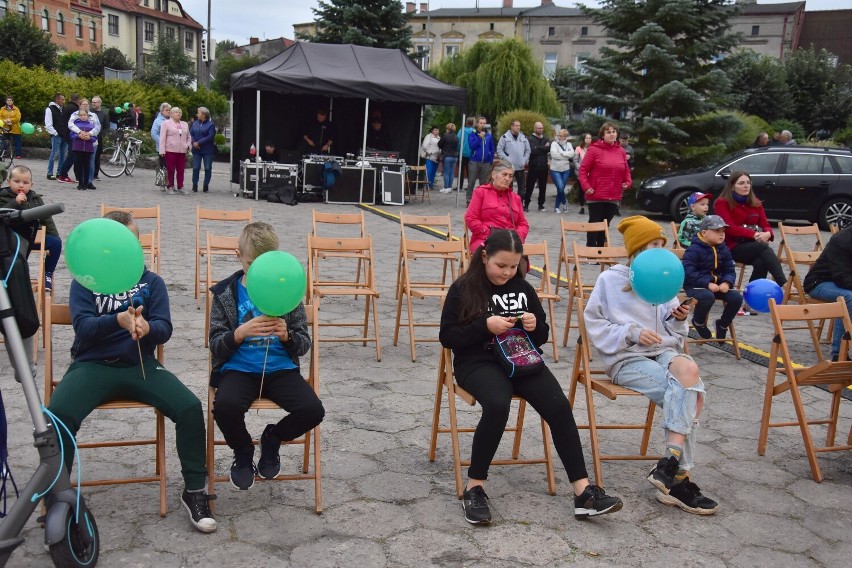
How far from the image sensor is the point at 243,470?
3.79 m

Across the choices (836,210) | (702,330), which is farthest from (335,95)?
(702,330)

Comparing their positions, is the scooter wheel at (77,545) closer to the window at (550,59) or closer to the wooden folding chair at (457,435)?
the wooden folding chair at (457,435)

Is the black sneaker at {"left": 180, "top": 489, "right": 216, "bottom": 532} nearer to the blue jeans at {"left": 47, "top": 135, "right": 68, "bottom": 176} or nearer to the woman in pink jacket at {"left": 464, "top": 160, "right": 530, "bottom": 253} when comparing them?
the woman in pink jacket at {"left": 464, "top": 160, "right": 530, "bottom": 253}

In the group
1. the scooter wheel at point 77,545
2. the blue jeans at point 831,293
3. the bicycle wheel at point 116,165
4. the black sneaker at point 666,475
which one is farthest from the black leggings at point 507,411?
the bicycle wheel at point 116,165

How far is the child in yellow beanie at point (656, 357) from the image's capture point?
13.2 ft

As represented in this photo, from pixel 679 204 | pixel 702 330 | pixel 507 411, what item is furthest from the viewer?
pixel 679 204

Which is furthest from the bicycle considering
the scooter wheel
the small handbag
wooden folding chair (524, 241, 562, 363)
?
the scooter wheel

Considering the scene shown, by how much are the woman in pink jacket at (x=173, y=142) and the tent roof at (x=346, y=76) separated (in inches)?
53.2

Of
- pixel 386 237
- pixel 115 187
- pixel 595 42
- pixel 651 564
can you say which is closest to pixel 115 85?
pixel 115 187

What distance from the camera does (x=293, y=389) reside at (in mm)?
3816

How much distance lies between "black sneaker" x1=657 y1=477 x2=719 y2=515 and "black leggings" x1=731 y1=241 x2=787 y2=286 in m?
4.48

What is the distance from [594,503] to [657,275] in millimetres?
1148

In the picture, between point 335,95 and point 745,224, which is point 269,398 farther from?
point 335,95

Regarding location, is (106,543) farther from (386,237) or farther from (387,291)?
(386,237)
